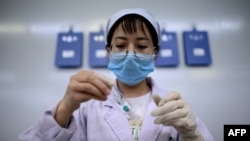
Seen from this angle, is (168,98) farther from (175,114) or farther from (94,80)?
(94,80)

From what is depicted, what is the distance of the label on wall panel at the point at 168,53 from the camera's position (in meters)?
1.24

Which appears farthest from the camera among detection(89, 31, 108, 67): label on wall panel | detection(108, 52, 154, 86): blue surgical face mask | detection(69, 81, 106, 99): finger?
detection(89, 31, 108, 67): label on wall panel

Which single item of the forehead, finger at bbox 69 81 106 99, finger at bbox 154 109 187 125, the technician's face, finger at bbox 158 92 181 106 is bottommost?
finger at bbox 154 109 187 125

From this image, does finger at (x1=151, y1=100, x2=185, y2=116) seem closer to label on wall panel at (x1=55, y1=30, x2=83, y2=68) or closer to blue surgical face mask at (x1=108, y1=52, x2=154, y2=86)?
blue surgical face mask at (x1=108, y1=52, x2=154, y2=86)

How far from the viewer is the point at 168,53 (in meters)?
1.25

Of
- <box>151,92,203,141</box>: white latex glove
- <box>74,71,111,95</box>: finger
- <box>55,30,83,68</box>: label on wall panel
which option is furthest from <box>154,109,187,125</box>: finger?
<box>55,30,83,68</box>: label on wall panel

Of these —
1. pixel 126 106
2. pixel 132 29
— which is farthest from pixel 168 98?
pixel 132 29

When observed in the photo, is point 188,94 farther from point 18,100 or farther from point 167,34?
point 18,100

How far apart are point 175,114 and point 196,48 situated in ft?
2.88

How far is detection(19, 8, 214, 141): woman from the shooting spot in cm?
51

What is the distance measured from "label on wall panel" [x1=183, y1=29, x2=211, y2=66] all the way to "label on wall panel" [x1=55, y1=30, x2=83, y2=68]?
758 millimetres

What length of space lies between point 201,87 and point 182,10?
0.60 m

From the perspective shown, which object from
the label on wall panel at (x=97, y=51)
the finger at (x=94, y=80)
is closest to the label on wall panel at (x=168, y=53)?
the label on wall panel at (x=97, y=51)

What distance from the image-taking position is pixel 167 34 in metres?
1.29
